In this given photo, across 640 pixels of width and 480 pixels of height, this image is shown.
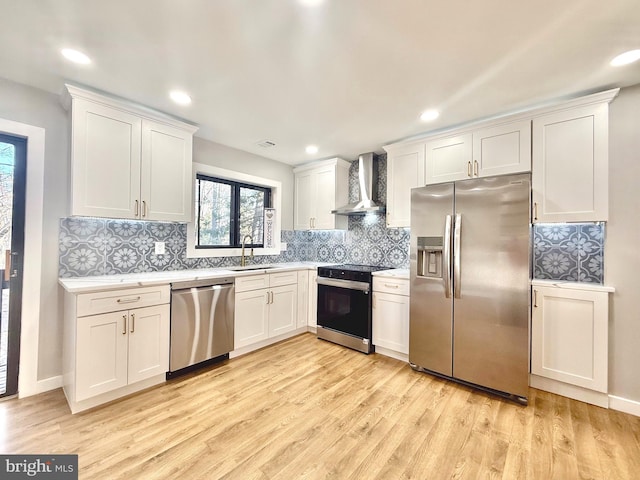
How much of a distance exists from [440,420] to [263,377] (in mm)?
1541

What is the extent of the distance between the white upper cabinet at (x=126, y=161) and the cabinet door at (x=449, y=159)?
2532mm

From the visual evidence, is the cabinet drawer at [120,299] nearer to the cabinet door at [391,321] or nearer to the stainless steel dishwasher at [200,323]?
the stainless steel dishwasher at [200,323]

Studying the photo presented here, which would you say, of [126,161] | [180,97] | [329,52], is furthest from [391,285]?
[126,161]

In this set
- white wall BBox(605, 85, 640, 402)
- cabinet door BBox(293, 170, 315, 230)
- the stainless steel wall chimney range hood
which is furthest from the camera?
cabinet door BBox(293, 170, 315, 230)

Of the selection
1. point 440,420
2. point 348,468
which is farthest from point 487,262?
point 348,468

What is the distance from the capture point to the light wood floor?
62.7 inches

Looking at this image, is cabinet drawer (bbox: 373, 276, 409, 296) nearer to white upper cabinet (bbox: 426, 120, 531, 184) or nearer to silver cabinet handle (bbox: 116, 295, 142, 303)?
white upper cabinet (bbox: 426, 120, 531, 184)

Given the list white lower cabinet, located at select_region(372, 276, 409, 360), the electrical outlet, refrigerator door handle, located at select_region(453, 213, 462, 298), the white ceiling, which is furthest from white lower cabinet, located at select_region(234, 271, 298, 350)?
refrigerator door handle, located at select_region(453, 213, 462, 298)

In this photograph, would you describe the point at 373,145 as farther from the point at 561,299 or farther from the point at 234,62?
the point at 561,299

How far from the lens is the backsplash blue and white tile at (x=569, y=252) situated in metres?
2.45

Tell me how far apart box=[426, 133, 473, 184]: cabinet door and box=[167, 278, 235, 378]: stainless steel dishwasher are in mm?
2483

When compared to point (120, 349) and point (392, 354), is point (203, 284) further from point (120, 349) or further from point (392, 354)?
point (392, 354)

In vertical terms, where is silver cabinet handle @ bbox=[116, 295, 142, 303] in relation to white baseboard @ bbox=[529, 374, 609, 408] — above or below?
above

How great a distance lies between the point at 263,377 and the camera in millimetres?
2658
